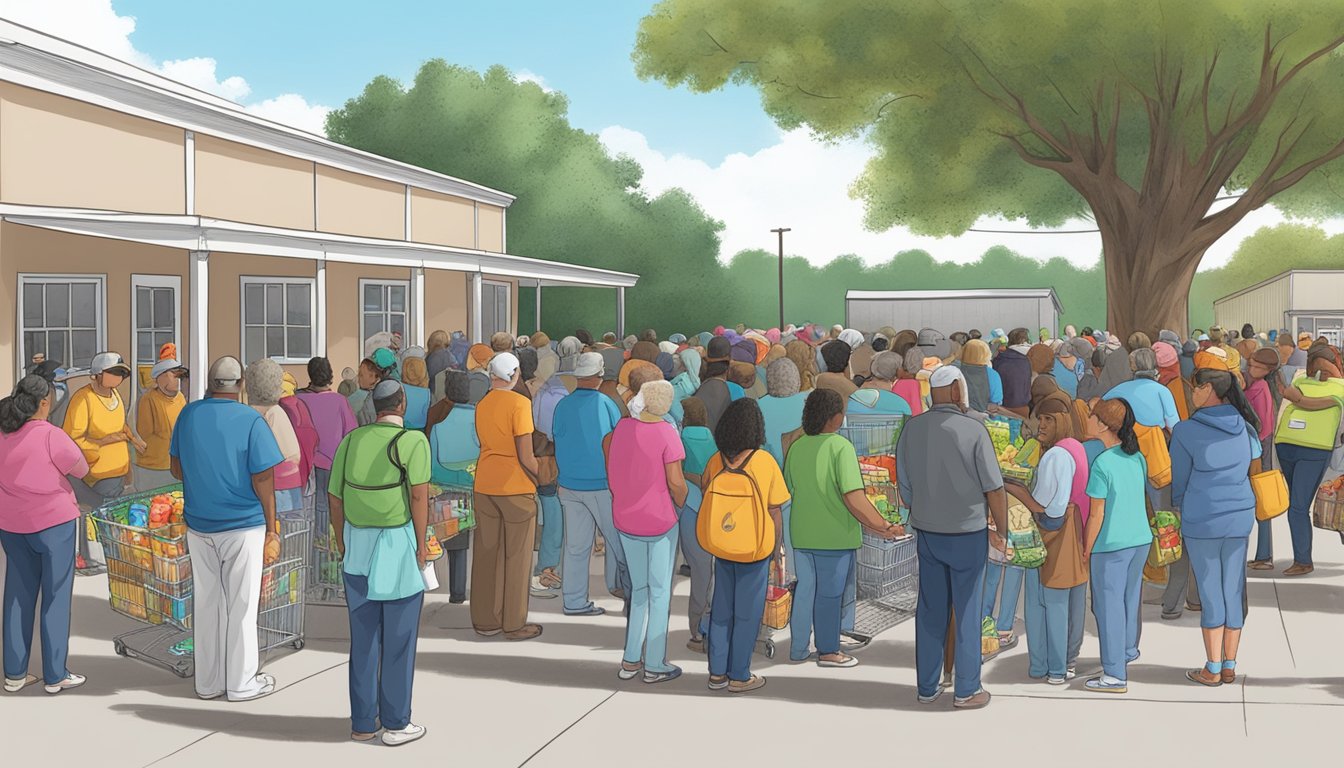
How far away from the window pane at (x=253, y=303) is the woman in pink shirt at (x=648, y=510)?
1515cm

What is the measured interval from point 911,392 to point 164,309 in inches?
483

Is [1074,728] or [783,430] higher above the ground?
[783,430]

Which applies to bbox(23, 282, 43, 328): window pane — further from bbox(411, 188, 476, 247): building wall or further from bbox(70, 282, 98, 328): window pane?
bbox(411, 188, 476, 247): building wall

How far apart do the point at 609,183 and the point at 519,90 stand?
6076 mm

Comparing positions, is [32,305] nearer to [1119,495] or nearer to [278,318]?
[278,318]

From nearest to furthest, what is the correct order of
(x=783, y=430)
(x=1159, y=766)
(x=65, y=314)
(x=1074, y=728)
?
1. (x=1159, y=766)
2. (x=1074, y=728)
3. (x=783, y=430)
4. (x=65, y=314)

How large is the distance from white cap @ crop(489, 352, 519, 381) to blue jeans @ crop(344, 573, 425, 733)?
77.5 inches

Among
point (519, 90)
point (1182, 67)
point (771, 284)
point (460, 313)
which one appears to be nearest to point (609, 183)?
point (519, 90)

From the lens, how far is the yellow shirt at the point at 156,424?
1012 cm

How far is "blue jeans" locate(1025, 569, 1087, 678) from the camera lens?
7238 mm

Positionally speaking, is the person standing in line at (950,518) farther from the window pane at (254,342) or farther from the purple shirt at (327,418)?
the window pane at (254,342)

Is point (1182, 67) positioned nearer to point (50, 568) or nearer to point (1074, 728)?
point (1074, 728)

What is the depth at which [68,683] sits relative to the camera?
24.0 ft

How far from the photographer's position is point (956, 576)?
676 centimetres
